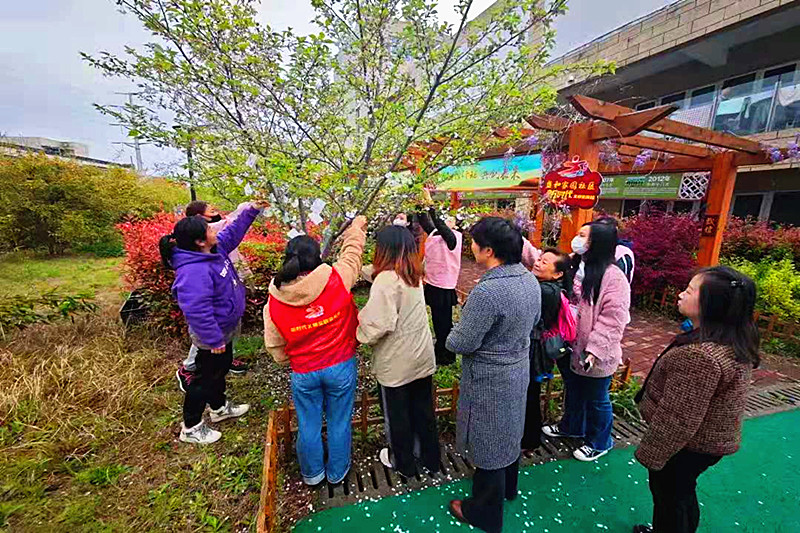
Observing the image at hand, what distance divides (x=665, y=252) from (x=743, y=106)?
6.54m

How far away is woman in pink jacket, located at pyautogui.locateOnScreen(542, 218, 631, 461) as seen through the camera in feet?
7.70

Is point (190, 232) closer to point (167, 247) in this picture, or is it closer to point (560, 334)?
point (167, 247)

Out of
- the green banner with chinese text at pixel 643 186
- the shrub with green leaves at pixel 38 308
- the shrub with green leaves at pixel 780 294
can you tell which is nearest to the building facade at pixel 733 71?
the green banner with chinese text at pixel 643 186

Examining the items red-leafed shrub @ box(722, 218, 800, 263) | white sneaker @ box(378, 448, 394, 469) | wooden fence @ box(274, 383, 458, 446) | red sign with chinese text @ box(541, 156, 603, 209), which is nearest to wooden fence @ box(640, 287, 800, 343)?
red-leafed shrub @ box(722, 218, 800, 263)

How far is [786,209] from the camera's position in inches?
353

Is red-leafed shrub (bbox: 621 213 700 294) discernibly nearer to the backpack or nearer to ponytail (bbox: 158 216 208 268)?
the backpack

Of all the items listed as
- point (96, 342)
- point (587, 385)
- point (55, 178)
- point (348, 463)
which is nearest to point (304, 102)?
point (348, 463)

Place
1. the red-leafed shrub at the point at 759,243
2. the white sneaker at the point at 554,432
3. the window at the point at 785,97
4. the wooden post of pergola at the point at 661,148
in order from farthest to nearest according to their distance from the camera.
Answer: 1. the window at the point at 785,97
2. the red-leafed shrub at the point at 759,243
3. the wooden post of pergola at the point at 661,148
4. the white sneaker at the point at 554,432

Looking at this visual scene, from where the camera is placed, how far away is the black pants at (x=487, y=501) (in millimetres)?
2002

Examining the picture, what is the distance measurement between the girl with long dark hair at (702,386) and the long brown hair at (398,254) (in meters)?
1.45

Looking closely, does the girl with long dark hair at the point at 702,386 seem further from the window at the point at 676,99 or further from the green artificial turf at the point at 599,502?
the window at the point at 676,99

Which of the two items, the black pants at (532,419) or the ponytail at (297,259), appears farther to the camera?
the black pants at (532,419)

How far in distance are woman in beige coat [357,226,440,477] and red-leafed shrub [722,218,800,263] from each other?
8.28 m

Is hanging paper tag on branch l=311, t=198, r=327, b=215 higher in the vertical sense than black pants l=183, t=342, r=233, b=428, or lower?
higher
